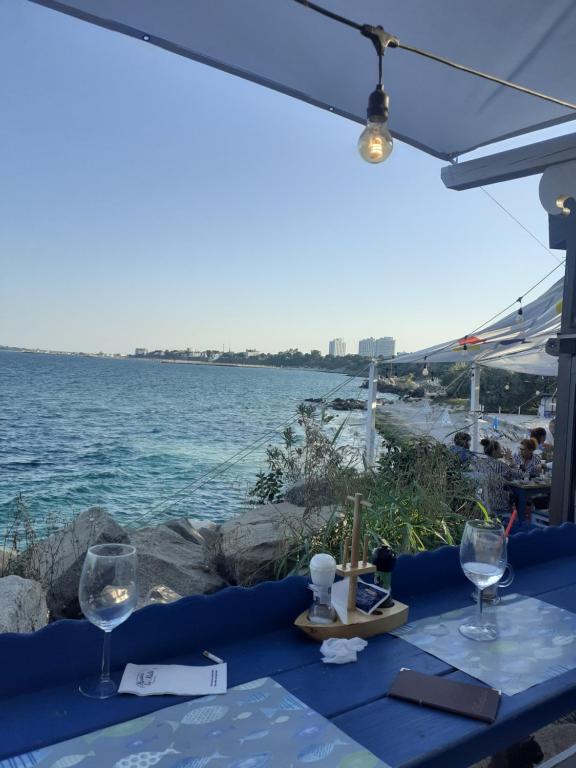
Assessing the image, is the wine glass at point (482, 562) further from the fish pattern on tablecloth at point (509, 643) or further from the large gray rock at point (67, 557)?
the large gray rock at point (67, 557)

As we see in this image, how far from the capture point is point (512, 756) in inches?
66.9

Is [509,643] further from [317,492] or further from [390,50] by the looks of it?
[317,492]

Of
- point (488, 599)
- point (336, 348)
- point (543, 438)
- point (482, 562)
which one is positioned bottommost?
point (543, 438)

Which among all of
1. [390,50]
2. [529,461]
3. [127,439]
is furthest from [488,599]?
[127,439]

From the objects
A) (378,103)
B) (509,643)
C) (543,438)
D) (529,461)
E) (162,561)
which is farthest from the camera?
(543,438)

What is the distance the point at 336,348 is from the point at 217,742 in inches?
1123

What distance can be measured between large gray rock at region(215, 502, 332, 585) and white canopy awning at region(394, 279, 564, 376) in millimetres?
3365

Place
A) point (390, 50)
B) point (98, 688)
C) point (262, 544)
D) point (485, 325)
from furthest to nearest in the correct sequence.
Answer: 1. point (485, 325)
2. point (262, 544)
3. point (390, 50)
4. point (98, 688)

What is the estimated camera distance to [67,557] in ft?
12.4

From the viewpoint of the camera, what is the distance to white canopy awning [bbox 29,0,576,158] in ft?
5.83

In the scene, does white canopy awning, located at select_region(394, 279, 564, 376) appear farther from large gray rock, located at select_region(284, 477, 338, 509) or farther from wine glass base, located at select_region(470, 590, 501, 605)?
wine glass base, located at select_region(470, 590, 501, 605)

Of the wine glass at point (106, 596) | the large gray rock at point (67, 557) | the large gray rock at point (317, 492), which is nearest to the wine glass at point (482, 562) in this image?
the wine glass at point (106, 596)

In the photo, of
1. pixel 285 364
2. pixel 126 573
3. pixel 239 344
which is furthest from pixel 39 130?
pixel 239 344

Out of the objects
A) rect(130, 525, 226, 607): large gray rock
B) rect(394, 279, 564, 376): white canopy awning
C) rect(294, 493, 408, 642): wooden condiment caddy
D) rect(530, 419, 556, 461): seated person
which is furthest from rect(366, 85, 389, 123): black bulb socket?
rect(530, 419, 556, 461): seated person
